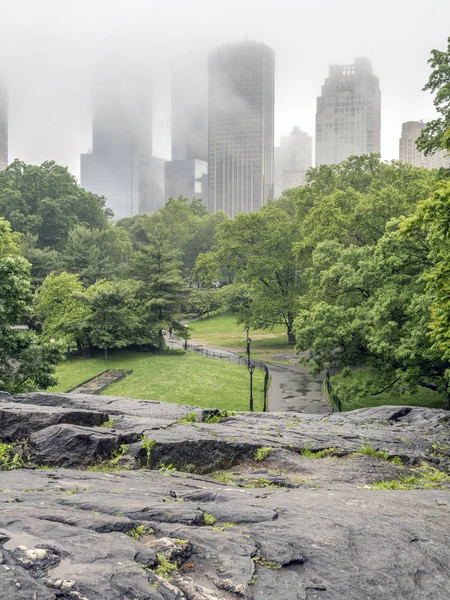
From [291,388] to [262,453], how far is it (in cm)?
2578

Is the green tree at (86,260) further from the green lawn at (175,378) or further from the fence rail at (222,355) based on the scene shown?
the green lawn at (175,378)

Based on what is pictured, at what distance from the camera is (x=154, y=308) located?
48281 millimetres

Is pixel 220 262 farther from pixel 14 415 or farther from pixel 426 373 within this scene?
pixel 14 415

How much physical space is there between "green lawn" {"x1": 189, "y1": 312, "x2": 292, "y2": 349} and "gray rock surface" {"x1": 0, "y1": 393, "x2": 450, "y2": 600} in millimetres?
39726

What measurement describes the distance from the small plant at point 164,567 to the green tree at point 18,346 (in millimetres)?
18152

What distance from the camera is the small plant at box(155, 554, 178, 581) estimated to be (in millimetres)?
5035

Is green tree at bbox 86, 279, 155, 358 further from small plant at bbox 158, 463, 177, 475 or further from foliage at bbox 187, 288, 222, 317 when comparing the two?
small plant at bbox 158, 463, 177, 475

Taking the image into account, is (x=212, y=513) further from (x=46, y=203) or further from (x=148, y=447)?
(x=46, y=203)

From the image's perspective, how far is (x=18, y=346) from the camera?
898 inches

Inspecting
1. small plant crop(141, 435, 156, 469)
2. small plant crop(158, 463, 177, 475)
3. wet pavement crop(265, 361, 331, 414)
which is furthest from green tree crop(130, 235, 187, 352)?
small plant crop(158, 463, 177, 475)

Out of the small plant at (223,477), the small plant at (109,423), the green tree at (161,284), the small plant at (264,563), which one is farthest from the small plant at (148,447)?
the green tree at (161,284)

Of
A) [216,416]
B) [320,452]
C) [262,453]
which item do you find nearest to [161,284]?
[216,416]

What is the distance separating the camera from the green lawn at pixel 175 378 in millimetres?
33000

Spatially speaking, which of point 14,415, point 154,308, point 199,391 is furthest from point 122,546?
point 154,308
